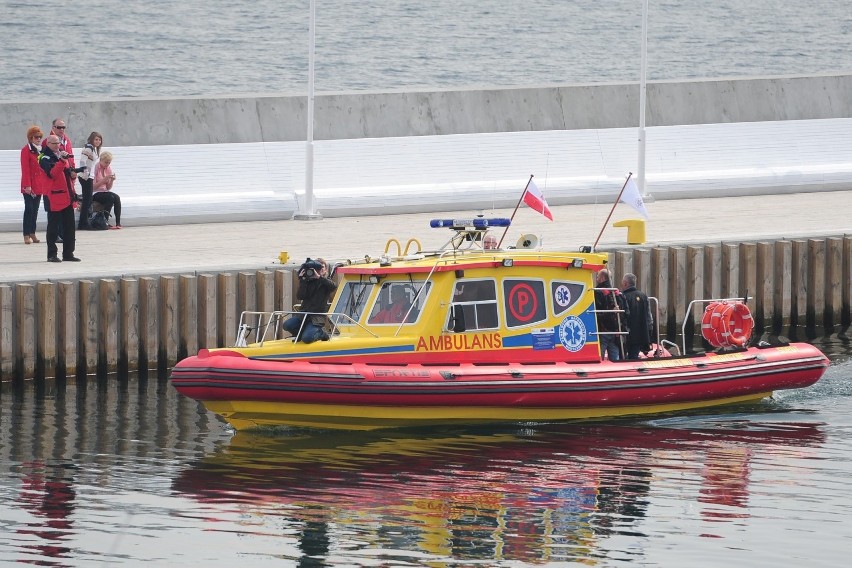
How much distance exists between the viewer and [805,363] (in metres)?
19.2

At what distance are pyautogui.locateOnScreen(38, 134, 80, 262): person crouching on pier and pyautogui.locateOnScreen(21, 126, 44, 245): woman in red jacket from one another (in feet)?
1.68

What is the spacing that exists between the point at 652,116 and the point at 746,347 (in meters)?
11.6

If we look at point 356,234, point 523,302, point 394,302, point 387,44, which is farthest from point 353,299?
point 387,44

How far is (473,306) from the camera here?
57.4ft

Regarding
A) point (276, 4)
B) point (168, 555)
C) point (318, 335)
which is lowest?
point (168, 555)

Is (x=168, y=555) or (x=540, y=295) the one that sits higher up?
(x=540, y=295)

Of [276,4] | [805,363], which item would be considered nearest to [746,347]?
[805,363]

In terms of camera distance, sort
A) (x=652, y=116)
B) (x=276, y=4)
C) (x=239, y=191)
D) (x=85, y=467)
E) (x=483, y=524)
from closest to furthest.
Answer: (x=483, y=524) → (x=85, y=467) → (x=239, y=191) → (x=652, y=116) → (x=276, y=4)

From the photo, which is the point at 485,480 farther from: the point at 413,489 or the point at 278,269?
the point at 278,269

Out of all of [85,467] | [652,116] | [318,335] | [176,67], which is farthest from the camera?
[176,67]

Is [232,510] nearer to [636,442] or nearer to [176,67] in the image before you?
[636,442]

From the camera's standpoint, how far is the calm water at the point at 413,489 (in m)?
13.5

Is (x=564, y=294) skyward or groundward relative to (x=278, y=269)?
groundward

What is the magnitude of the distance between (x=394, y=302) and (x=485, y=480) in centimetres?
255
